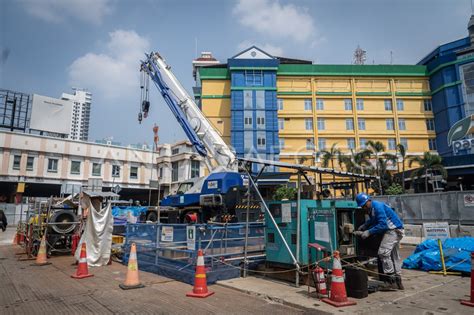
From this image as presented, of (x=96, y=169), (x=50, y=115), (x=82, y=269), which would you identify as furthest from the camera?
(x=50, y=115)

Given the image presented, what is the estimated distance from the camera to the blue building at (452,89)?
4316cm

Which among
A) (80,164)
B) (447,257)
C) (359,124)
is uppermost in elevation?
(359,124)

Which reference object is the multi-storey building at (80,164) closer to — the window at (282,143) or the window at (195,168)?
the window at (195,168)

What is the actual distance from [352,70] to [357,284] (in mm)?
46841

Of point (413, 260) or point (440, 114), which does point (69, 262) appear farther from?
point (440, 114)

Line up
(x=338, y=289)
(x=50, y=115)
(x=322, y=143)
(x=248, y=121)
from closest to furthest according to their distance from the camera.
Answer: (x=338, y=289)
(x=50, y=115)
(x=248, y=121)
(x=322, y=143)

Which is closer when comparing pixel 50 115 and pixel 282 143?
pixel 50 115

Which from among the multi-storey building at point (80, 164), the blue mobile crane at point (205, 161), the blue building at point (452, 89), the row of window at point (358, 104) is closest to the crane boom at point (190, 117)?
the blue mobile crane at point (205, 161)

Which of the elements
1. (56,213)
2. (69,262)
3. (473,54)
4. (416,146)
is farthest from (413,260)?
(473,54)

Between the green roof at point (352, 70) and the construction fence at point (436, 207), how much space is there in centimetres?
3240

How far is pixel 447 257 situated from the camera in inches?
327

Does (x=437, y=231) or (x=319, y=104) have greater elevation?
(x=319, y=104)

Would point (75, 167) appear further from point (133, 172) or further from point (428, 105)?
point (428, 105)

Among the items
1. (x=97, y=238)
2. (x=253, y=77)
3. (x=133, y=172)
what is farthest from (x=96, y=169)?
(x=97, y=238)
